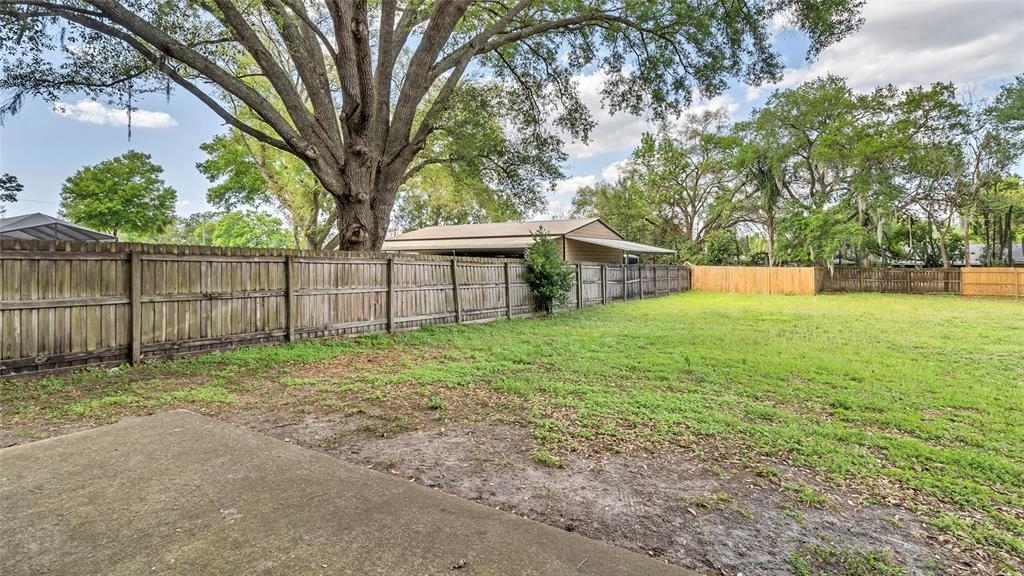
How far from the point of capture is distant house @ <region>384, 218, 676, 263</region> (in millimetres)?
18859

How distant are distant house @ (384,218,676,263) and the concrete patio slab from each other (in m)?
15.5

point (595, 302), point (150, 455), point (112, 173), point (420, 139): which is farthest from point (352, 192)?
point (112, 173)

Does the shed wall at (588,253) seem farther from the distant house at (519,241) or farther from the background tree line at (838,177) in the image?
the background tree line at (838,177)

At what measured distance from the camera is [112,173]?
2236 cm

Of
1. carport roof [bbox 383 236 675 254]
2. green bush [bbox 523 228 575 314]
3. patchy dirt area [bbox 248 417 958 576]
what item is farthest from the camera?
carport roof [bbox 383 236 675 254]

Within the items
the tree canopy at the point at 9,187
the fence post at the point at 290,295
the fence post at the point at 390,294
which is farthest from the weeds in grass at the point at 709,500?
the tree canopy at the point at 9,187

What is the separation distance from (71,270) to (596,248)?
18.2m

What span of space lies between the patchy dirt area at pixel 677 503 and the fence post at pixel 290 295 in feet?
13.5

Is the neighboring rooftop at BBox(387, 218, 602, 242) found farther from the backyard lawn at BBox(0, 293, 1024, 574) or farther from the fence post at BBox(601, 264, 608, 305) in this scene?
the backyard lawn at BBox(0, 293, 1024, 574)

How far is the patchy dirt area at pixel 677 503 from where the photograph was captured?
1916 millimetres

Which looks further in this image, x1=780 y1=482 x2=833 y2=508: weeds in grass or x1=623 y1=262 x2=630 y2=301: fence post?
x1=623 y1=262 x2=630 y2=301: fence post

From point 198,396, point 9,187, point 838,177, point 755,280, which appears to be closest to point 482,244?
point 755,280

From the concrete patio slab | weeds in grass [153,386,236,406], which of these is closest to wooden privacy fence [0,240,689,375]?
weeds in grass [153,386,236,406]

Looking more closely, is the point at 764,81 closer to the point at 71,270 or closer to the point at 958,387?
the point at 958,387
